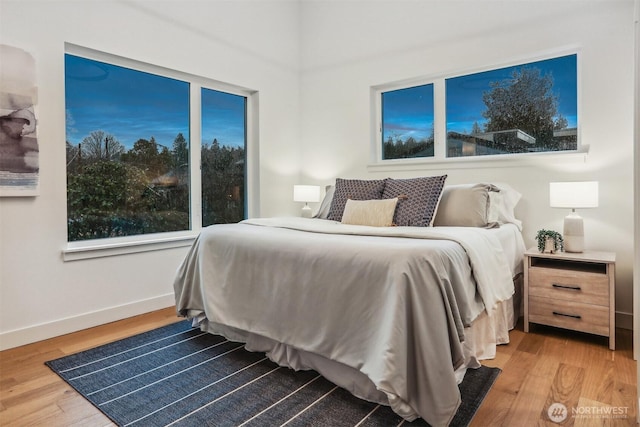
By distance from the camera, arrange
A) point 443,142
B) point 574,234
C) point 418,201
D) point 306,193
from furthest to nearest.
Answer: point 306,193 < point 443,142 < point 418,201 < point 574,234

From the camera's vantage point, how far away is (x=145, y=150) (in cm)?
322

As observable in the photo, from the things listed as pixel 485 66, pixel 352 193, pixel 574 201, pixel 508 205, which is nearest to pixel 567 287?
pixel 574 201

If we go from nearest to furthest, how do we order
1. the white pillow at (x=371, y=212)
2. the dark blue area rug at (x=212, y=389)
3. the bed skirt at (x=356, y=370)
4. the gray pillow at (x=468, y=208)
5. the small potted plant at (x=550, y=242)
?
the dark blue area rug at (x=212, y=389)
the bed skirt at (x=356, y=370)
the small potted plant at (x=550, y=242)
the gray pillow at (x=468, y=208)
the white pillow at (x=371, y=212)

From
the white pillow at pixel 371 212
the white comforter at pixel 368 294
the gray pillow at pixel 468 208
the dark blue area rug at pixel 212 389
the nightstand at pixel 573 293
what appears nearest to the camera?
the white comforter at pixel 368 294

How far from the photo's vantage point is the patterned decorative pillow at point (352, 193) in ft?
10.2

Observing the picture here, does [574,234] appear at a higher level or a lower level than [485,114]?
lower

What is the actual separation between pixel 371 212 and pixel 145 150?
1953 mm

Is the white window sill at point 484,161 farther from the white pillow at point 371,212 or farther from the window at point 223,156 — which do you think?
the window at point 223,156

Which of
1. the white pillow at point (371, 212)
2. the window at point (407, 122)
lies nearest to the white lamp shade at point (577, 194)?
the white pillow at point (371, 212)

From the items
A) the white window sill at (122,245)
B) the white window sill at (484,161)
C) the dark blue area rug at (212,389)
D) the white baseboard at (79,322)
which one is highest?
the white window sill at (484,161)

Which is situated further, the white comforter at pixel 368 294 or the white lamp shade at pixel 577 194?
the white lamp shade at pixel 577 194

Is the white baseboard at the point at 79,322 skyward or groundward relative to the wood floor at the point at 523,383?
skyward

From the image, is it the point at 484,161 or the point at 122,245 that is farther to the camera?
the point at 484,161

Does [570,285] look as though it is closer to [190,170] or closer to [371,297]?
[371,297]
